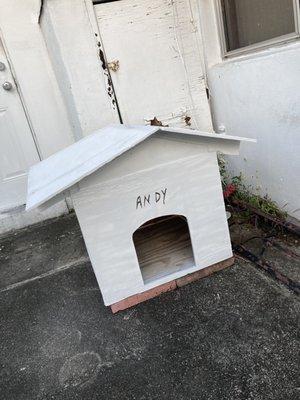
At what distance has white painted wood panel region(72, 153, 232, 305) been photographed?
5.59 feet

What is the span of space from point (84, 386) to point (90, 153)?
111 centimetres

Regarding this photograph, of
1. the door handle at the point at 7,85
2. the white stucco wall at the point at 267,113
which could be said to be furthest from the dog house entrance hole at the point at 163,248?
the door handle at the point at 7,85

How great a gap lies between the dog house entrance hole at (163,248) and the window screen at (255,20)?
1370 millimetres

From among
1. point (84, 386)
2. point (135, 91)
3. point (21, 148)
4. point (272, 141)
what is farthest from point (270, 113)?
point (21, 148)

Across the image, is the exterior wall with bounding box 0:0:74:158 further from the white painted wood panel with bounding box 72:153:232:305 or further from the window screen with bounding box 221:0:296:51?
the white painted wood panel with bounding box 72:153:232:305

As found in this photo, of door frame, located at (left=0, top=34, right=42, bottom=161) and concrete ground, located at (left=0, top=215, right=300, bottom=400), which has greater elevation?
door frame, located at (left=0, top=34, right=42, bottom=161)

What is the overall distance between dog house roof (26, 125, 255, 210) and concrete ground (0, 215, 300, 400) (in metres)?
0.78

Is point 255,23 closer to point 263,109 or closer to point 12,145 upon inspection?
point 263,109

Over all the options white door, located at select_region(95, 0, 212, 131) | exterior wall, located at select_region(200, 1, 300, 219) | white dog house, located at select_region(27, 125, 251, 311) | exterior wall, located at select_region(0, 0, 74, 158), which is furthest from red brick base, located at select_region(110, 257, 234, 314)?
exterior wall, located at select_region(0, 0, 74, 158)

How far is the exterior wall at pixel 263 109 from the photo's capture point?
6.94 feet

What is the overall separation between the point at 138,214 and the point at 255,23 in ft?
5.49

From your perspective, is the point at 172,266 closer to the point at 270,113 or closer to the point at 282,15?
the point at 270,113

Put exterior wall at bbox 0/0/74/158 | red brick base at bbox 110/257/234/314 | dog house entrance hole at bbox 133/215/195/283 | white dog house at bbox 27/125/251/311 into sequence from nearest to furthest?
1. white dog house at bbox 27/125/251/311
2. red brick base at bbox 110/257/234/314
3. dog house entrance hole at bbox 133/215/195/283
4. exterior wall at bbox 0/0/74/158

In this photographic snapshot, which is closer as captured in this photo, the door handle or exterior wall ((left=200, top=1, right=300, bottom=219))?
exterior wall ((left=200, top=1, right=300, bottom=219))
